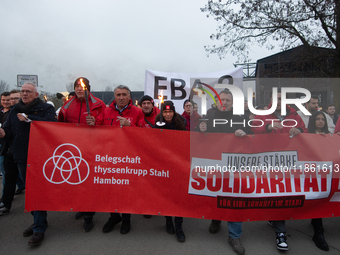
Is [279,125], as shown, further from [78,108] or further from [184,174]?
[78,108]

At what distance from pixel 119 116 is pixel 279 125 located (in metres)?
2.21

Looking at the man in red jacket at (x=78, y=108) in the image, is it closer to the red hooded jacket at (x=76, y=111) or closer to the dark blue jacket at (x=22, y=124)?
the red hooded jacket at (x=76, y=111)

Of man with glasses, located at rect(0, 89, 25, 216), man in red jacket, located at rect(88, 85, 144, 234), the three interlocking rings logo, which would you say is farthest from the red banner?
man with glasses, located at rect(0, 89, 25, 216)

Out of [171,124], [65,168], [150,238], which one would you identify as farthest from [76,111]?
[150,238]

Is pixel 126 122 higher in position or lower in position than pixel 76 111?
lower

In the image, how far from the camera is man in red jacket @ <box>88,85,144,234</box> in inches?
133

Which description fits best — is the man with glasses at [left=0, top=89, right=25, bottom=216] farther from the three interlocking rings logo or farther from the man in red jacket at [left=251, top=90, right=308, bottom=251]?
the man in red jacket at [left=251, top=90, right=308, bottom=251]

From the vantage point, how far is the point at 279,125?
3.18 m

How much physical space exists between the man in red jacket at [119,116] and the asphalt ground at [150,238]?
109 mm

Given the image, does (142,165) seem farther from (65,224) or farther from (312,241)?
(312,241)

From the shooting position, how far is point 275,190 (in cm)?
300

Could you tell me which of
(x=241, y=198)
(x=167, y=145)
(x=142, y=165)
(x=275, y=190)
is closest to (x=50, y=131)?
(x=142, y=165)

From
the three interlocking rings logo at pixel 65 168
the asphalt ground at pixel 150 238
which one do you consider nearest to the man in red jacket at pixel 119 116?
the asphalt ground at pixel 150 238

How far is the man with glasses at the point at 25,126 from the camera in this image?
3.11 meters
